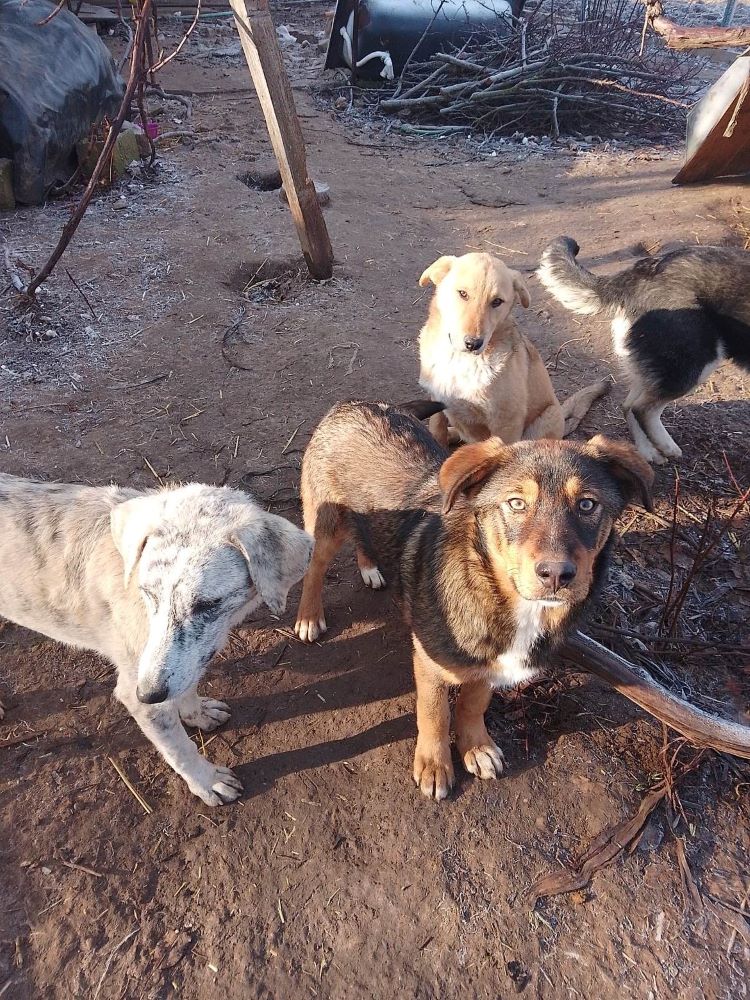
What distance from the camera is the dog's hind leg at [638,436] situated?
5336 millimetres

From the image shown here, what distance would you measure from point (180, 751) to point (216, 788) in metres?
0.31

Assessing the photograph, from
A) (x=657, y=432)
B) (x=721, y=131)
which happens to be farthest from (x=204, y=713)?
(x=721, y=131)

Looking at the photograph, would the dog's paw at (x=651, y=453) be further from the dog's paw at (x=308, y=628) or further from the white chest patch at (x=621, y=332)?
the dog's paw at (x=308, y=628)

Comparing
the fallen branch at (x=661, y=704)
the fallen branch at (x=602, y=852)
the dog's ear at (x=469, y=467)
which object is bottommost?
the fallen branch at (x=602, y=852)

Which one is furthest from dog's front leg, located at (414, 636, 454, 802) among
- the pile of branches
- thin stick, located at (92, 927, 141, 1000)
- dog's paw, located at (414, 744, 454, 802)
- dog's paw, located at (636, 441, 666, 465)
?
the pile of branches

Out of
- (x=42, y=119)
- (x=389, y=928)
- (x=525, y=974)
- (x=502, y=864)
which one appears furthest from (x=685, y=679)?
(x=42, y=119)

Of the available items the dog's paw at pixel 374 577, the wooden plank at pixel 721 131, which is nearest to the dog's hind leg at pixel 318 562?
the dog's paw at pixel 374 577

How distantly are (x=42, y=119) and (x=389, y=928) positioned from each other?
9600 millimetres

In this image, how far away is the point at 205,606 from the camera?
99.0 inches

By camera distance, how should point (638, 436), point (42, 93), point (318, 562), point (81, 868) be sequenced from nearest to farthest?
point (81, 868)
point (318, 562)
point (638, 436)
point (42, 93)

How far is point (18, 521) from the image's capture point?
2.99 metres

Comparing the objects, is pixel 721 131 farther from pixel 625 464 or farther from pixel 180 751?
pixel 180 751

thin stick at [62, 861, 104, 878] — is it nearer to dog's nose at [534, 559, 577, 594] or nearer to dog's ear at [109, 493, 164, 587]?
dog's ear at [109, 493, 164, 587]

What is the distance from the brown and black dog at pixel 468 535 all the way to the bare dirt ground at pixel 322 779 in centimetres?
43
